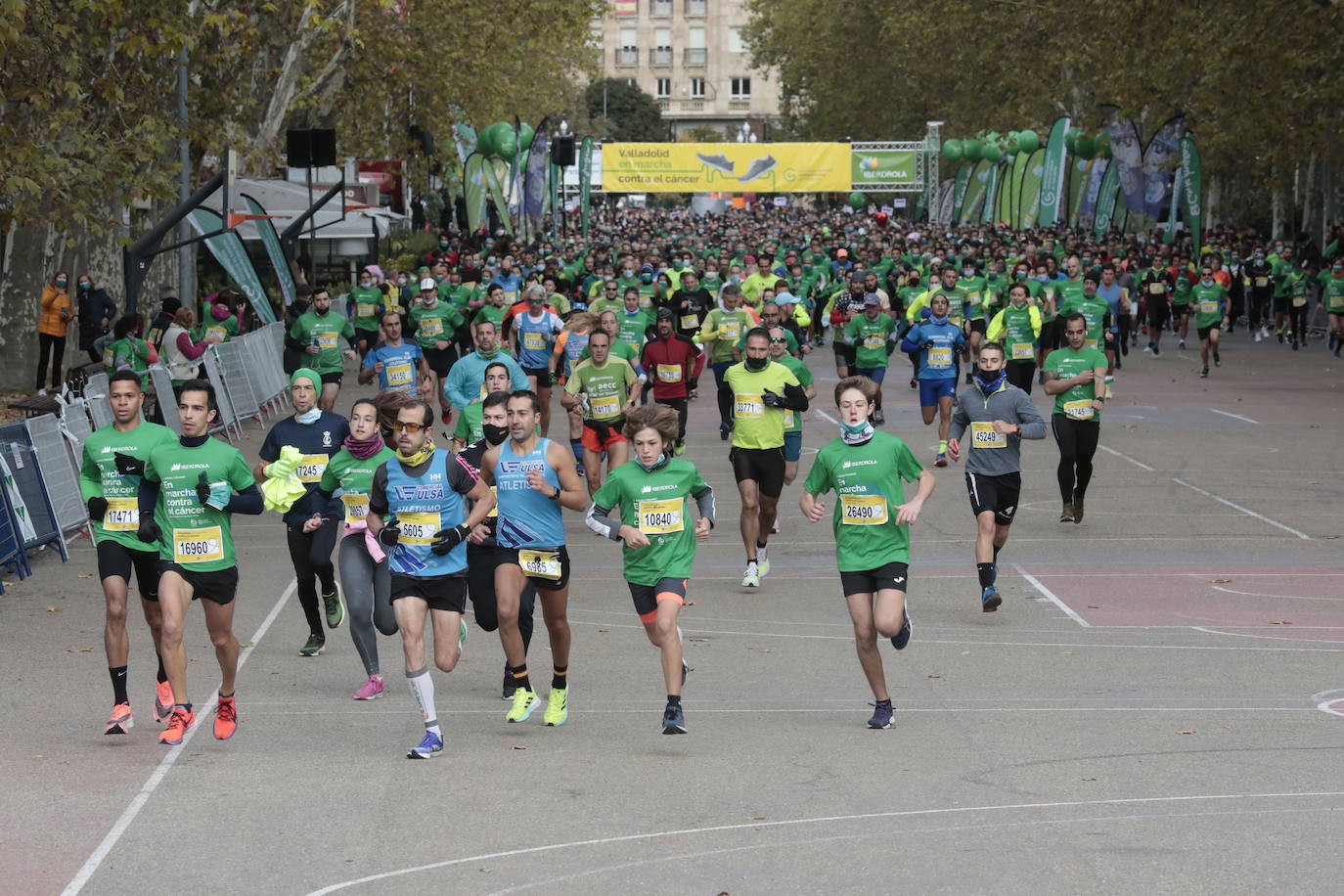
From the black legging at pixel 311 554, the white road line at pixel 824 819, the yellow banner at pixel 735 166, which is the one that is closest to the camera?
the white road line at pixel 824 819

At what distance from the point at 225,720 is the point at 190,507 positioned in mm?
1003

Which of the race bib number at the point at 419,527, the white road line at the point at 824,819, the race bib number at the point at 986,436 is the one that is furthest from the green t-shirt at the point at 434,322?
the white road line at the point at 824,819

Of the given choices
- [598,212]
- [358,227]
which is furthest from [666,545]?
[598,212]

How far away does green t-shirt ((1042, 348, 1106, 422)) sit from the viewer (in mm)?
16078

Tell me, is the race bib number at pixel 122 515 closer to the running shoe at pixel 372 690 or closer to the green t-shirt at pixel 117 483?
the green t-shirt at pixel 117 483

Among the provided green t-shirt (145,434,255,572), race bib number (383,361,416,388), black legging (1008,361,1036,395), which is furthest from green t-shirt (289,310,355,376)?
green t-shirt (145,434,255,572)

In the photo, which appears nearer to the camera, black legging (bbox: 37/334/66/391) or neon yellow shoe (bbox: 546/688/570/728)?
neon yellow shoe (bbox: 546/688/570/728)

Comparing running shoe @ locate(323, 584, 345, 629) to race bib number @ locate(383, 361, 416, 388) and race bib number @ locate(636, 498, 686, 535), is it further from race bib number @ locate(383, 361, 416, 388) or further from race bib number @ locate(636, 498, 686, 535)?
race bib number @ locate(383, 361, 416, 388)

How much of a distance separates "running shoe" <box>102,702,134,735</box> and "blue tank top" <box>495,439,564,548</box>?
1950 mm

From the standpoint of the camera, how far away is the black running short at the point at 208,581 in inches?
372

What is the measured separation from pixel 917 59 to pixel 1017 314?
1600 inches

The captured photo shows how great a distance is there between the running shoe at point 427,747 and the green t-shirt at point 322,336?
12.9 meters

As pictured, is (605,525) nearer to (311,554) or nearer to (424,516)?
(424,516)

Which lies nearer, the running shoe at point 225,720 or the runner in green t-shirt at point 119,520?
the running shoe at point 225,720
